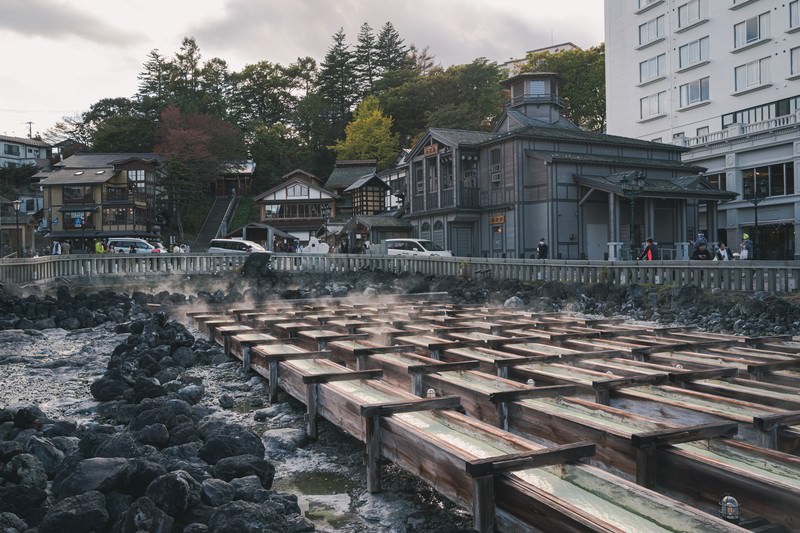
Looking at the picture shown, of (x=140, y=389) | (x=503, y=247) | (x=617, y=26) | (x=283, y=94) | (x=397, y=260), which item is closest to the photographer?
(x=140, y=389)

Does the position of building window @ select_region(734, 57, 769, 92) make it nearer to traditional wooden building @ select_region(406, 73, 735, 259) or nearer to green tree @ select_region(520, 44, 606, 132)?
traditional wooden building @ select_region(406, 73, 735, 259)

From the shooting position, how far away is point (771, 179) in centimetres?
3634

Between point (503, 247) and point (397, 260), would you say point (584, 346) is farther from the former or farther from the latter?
point (503, 247)

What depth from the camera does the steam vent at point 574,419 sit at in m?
3.71

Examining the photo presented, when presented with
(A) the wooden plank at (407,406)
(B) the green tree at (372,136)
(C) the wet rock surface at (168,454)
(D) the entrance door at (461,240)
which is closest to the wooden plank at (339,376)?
(C) the wet rock surface at (168,454)

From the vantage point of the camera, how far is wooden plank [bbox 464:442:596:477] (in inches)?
149

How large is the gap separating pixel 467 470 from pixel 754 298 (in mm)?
14348

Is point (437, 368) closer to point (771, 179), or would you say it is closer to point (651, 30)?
point (771, 179)

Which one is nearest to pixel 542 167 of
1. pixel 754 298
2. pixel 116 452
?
pixel 754 298

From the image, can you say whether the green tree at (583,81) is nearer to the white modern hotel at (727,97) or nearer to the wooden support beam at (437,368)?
the white modern hotel at (727,97)

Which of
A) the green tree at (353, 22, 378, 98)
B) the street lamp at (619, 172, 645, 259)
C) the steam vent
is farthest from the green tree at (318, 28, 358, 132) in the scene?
the steam vent

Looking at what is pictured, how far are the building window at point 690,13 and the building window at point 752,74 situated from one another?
5.52 metres

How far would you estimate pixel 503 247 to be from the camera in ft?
111

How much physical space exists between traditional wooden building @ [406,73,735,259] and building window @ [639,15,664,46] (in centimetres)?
1517
